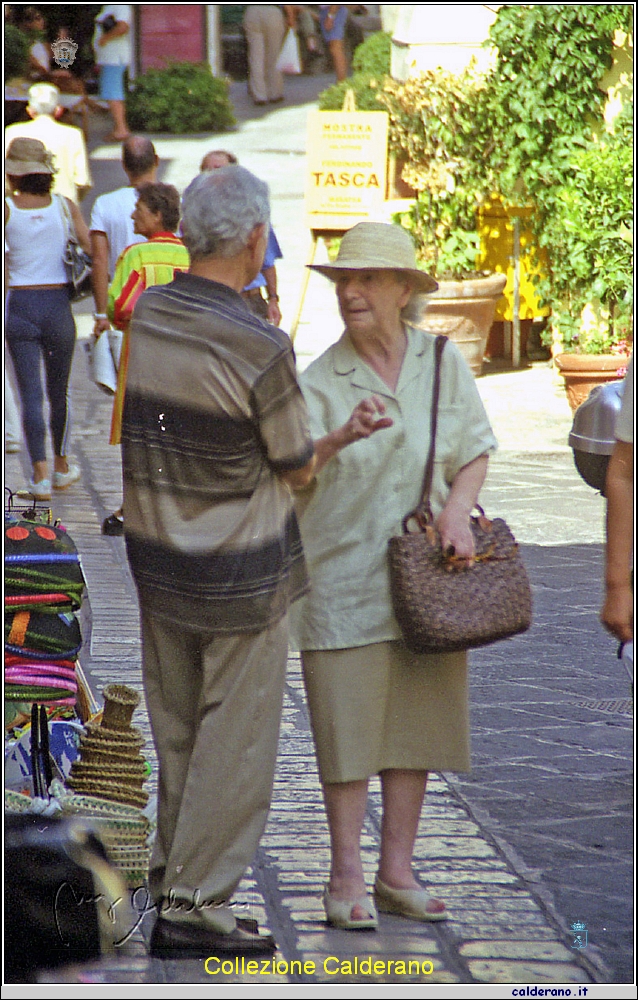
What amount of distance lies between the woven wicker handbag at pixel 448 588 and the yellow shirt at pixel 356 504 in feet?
0.15

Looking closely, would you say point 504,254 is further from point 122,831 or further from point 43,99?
point 122,831

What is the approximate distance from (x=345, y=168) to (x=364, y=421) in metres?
9.36

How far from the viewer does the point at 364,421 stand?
11.0 feet

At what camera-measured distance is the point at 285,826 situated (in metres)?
4.32

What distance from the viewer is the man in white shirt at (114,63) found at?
21141 mm

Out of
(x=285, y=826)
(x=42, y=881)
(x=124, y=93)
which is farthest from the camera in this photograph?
(x=124, y=93)

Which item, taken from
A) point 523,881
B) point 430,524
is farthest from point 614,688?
point 430,524

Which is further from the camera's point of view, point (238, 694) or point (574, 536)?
point (574, 536)

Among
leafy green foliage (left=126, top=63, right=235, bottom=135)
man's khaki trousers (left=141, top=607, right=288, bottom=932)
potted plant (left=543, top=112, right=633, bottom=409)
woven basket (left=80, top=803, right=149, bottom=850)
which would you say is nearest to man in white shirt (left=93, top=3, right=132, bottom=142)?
leafy green foliage (left=126, top=63, right=235, bottom=135)

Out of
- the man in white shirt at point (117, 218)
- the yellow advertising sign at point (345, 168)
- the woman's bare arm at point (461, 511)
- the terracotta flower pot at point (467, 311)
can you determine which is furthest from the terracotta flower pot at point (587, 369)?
the woman's bare arm at point (461, 511)

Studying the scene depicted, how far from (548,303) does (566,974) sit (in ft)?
28.1

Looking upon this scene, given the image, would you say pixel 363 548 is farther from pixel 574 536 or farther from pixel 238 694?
pixel 574 536

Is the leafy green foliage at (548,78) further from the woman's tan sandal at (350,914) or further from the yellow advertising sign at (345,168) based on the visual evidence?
the woman's tan sandal at (350,914)

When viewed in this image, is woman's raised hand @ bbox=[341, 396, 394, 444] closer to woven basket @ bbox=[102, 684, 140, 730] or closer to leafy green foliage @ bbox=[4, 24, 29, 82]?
woven basket @ bbox=[102, 684, 140, 730]
